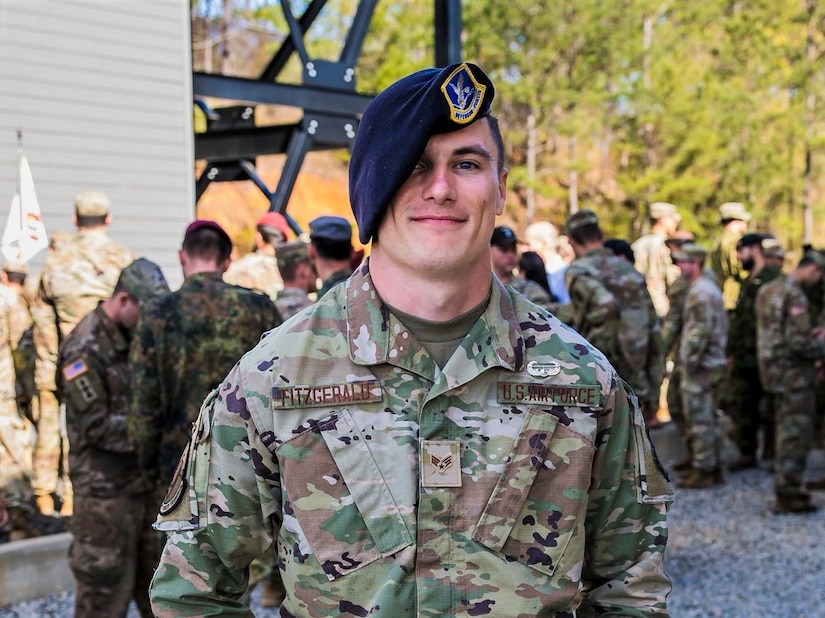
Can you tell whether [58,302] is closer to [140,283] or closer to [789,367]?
[140,283]

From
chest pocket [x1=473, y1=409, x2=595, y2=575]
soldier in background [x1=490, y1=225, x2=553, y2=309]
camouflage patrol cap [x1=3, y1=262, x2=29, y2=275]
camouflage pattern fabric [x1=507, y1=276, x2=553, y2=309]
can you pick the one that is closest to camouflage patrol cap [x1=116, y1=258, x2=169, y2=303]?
soldier in background [x1=490, y1=225, x2=553, y2=309]

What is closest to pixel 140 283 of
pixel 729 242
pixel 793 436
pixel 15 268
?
pixel 15 268

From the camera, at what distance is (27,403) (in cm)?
822

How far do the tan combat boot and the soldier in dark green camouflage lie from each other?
3.49 metres

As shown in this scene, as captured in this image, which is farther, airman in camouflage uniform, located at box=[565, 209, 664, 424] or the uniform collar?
airman in camouflage uniform, located at box=[565, 209, 664, 424]

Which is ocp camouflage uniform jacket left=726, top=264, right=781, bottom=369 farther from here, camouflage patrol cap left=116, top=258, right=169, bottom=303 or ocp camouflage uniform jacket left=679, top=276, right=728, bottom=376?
camouflage patrol cap left=116, top=258, right=169, bottom=303

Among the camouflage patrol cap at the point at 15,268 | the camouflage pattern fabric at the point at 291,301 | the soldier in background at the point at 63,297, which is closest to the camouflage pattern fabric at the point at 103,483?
Result: the camouflage pattern fabric at the point at 291,301

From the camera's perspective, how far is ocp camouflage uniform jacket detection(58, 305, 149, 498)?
452 centimetres

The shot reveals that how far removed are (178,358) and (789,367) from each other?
17.9ft

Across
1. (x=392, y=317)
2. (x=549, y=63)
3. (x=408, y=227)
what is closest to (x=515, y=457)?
(x=392, y=317)

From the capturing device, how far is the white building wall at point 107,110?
29.6 ft

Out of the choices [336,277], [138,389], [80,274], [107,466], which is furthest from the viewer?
[80,274]

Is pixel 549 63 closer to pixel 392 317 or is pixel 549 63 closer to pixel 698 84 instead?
pixel 698 84

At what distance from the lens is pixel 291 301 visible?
6.02 meters
